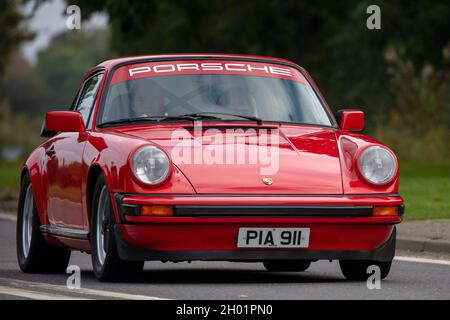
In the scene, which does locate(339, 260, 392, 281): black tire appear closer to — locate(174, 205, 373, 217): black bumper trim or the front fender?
locate(174, 205, 373, 217): black bumper trim

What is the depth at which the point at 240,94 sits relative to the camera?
11102mm

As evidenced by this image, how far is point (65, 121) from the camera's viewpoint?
11.1m

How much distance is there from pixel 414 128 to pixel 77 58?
170 meters

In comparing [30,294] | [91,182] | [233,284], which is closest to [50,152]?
[91,182]

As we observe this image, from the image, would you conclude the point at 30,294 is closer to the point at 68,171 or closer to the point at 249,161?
the point at 249,161

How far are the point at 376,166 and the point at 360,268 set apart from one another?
933 millimetres

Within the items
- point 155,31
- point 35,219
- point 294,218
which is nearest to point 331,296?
point 294,218

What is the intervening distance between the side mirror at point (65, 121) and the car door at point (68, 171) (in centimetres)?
8

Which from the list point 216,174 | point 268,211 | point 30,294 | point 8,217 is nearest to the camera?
point 30,294

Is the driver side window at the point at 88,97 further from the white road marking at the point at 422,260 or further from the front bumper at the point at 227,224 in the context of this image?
the white road marking at the point at 422,260

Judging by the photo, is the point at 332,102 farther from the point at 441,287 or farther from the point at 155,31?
the point at 441,287

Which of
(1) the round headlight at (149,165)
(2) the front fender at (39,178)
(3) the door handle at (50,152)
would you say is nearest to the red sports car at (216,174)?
(1) the round headlight at (149,165)

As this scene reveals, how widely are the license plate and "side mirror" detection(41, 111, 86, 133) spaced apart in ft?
6.18

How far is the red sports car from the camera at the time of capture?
9.79 m
